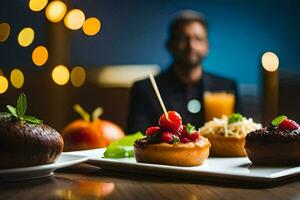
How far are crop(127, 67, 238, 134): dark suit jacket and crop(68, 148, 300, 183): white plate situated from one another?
2.63 meters

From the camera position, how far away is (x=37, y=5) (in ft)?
19.1

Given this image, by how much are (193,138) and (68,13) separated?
4275 mm

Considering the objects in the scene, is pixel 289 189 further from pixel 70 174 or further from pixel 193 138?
pixel 70 174

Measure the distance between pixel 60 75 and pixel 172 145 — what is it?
4266 mm

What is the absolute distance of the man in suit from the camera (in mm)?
4598

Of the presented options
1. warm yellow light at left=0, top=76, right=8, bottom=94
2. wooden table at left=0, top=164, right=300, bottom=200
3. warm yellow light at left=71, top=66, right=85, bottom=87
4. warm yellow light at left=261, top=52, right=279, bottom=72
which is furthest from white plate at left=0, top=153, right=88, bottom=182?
warm yellow light at left=71, top=66, right=85, bottom=87

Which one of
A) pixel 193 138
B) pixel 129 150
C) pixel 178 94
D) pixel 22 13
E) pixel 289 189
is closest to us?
pixel 289 189

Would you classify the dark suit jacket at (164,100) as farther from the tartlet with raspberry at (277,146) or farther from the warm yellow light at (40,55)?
the tartlet with raspberry at (277,146)

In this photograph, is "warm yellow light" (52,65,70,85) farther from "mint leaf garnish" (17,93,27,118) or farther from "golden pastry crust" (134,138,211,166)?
"mint leaf garnish" (17,93,27,118)

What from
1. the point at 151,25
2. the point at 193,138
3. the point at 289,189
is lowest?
the point at 289,189

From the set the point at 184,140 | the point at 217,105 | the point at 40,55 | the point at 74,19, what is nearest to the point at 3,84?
the point at 40,55

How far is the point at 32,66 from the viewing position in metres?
5.87

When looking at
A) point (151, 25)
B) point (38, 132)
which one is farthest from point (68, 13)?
point (38, 132)

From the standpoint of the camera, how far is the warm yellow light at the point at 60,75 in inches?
232
